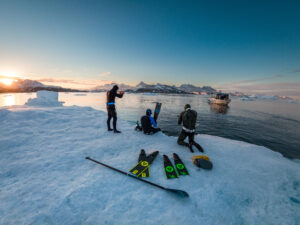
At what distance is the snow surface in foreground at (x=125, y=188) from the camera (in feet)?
8.68

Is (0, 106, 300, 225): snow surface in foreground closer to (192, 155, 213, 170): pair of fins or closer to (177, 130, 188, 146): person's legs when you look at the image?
(192, 155, 213, 170): pair of fins

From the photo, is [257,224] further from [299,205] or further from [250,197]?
[299,205]

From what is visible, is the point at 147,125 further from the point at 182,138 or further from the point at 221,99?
the point at 221,99

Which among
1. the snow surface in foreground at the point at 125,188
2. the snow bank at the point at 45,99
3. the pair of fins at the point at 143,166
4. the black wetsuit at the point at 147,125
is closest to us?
the snow surface in foreground at the point at 125,188

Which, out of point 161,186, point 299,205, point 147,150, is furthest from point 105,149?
point 299,205

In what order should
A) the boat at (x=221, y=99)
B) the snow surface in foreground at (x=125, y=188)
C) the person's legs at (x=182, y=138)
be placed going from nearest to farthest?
1. the snow surface in foreground at (x=125, y=188)
2. the person's legs at (x=182, y=138)
3. the boat at (x=221, y=99)

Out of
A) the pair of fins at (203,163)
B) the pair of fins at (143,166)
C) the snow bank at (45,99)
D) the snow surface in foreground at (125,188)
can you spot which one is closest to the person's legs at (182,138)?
the snow surface in foreground at (125,188)

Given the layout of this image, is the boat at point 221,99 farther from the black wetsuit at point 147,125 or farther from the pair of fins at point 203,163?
the pair of fins at point 203,163

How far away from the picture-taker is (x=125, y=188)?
11.1ft

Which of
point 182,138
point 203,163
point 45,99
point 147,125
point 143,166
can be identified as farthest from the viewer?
point 45,99

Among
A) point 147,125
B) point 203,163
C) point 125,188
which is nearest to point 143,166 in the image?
point 125,188

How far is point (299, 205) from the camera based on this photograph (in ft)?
10.4

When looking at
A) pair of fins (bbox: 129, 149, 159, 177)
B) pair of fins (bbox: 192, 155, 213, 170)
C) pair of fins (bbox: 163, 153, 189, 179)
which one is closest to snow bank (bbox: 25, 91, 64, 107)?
pair of fins (bbox: 129, 149, 159, 177)

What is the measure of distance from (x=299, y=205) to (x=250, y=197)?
3.86ft
